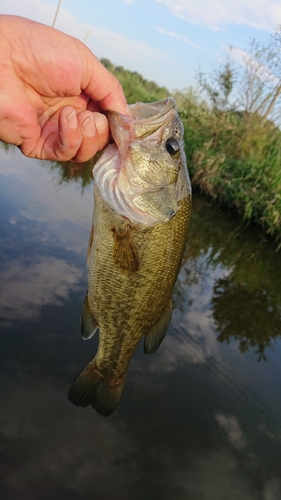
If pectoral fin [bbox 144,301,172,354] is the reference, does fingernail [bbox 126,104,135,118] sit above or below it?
above

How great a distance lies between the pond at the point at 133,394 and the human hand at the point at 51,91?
2.33 meters

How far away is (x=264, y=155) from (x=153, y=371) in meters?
11.4

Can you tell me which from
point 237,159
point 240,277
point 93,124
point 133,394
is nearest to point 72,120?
point 93,124

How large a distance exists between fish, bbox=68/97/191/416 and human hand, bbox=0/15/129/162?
5.0 inches

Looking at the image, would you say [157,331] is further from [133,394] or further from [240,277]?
[240,277]

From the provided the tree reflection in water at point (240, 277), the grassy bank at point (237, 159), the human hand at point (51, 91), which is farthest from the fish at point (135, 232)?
the grassy bank at point (237, 159)

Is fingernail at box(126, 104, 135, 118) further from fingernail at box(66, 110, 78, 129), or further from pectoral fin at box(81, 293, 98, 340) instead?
pectoral fin at box(81, 293, 98, 340)

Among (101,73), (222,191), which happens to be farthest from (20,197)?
(222,191)

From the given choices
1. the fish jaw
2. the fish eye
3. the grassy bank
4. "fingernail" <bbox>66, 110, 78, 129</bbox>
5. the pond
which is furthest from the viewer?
the grassy bank

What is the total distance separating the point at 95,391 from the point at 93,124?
144 cm

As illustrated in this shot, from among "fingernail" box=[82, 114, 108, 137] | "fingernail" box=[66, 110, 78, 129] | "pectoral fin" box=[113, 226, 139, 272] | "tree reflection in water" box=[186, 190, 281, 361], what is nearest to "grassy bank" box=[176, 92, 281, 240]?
"tree reflection in water" box=[186, 190, 281, 361]

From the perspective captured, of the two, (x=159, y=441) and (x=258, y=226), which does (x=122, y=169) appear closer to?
(x=159, y=441)

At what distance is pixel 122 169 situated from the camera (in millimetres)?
1821

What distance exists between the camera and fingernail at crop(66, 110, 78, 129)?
66.4 inches
